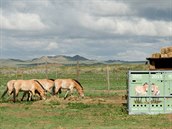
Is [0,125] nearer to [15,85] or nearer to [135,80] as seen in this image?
[135,80]

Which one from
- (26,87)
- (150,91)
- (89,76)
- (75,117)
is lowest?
(75,117)

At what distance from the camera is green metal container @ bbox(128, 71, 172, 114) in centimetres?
1964

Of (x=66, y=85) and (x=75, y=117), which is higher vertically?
(x=66, y=85)

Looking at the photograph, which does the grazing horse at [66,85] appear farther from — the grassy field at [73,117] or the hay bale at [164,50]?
the hay bale at [164,50]

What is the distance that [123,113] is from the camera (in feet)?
64.7

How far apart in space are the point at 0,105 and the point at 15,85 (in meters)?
3.08

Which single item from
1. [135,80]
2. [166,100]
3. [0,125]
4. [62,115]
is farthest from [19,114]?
[166,100]

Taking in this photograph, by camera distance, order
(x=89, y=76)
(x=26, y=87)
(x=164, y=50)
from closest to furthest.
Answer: (x=164, y=50) → (x=26, y=87) → (x=89, y=76)

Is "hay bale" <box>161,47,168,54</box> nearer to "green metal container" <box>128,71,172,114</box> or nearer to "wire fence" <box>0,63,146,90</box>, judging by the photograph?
"wire fence" <box>0,63,146,90</box>

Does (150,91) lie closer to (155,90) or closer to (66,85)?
(155,90)

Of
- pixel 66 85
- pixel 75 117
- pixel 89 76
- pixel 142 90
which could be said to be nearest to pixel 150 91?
pixel 142 90

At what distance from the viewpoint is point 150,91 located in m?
19.6

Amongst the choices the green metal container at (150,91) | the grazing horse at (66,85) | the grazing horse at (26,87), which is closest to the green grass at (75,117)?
the green metal container at (150,91)

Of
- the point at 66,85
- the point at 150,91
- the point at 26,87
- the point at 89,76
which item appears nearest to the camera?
the point at 150,91
